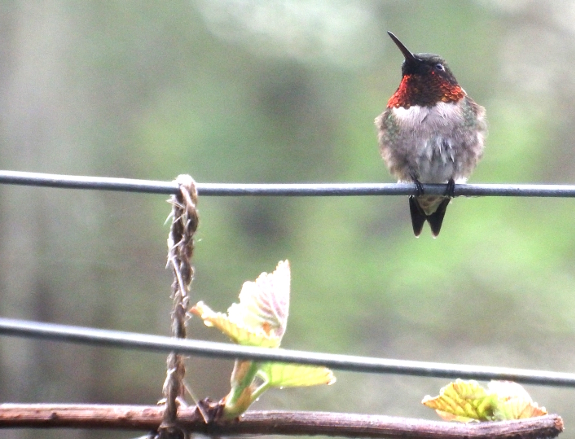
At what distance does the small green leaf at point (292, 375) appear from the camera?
4.12ft

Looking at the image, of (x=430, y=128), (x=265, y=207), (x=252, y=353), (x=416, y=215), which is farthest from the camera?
(x=265, y=207)

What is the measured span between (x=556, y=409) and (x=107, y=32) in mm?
4764

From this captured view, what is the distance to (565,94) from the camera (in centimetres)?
706

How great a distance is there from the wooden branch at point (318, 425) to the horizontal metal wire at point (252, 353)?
0.25 feet

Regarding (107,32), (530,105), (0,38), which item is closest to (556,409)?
(530,105)

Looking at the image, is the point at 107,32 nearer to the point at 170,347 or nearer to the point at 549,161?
the point at 549,161

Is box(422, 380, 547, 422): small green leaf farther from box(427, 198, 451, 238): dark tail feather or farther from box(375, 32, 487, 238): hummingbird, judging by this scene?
box(427, 198, 451, 238): dark tail feather

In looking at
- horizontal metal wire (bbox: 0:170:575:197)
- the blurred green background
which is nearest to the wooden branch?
horizontal metal wire (bbox: 0:170:575:197)

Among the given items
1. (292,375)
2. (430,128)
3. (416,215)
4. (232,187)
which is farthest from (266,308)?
(416,215)

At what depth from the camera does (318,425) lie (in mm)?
1183

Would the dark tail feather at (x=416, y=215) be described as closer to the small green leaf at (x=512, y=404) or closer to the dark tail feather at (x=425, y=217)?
the dark tail feather at (x=425, y=217)

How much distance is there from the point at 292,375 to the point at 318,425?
116 mm

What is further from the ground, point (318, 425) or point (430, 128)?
point (430, 128)

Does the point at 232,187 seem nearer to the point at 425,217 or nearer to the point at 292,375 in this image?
the point at 292,375
